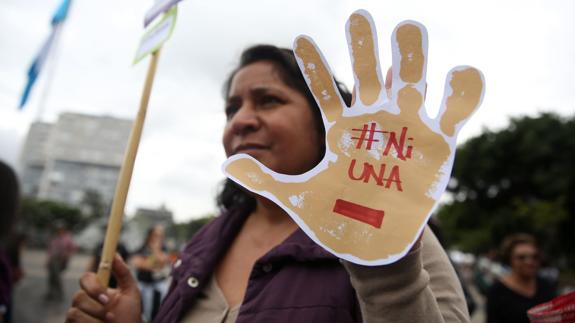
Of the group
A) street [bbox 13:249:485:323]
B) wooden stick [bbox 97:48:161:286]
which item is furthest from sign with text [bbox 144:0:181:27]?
street [bbox 13:249:485:323]

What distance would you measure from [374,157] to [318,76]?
0.20m

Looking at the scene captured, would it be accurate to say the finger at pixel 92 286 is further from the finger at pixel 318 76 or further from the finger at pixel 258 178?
the finger at pixel 318 76

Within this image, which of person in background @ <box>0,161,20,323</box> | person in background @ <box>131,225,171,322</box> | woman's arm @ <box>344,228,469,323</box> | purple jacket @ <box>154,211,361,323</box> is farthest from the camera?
person in background @ <box>131,225,171,322</box>

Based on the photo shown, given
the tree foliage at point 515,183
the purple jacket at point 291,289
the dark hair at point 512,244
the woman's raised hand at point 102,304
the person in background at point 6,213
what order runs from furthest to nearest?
the tree foliage at point 515,183, the dark hair at point 512,244, the person in background at point 6,213, the woman's raised hand at point 102,304, the purple jacket at point 291,289

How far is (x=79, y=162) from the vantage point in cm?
4897

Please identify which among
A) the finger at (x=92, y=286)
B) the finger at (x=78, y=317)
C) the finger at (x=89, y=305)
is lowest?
the finger at (x=78, y=317)

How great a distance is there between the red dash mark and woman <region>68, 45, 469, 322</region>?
0.26 feet

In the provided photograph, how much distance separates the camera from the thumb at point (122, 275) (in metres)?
1.30

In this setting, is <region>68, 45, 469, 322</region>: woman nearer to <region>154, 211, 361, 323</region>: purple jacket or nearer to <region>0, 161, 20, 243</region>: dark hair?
<region>154, 211, 361, 323</region>: purple jacket

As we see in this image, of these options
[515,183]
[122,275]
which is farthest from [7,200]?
[515,183]

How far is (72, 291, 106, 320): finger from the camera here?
117cm

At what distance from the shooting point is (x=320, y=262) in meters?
0.99

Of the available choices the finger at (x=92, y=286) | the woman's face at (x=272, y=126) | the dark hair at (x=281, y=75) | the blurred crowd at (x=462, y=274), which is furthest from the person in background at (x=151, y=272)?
the woman's face at (x=272, y=126)

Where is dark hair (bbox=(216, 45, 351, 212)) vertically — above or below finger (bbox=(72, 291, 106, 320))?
above
